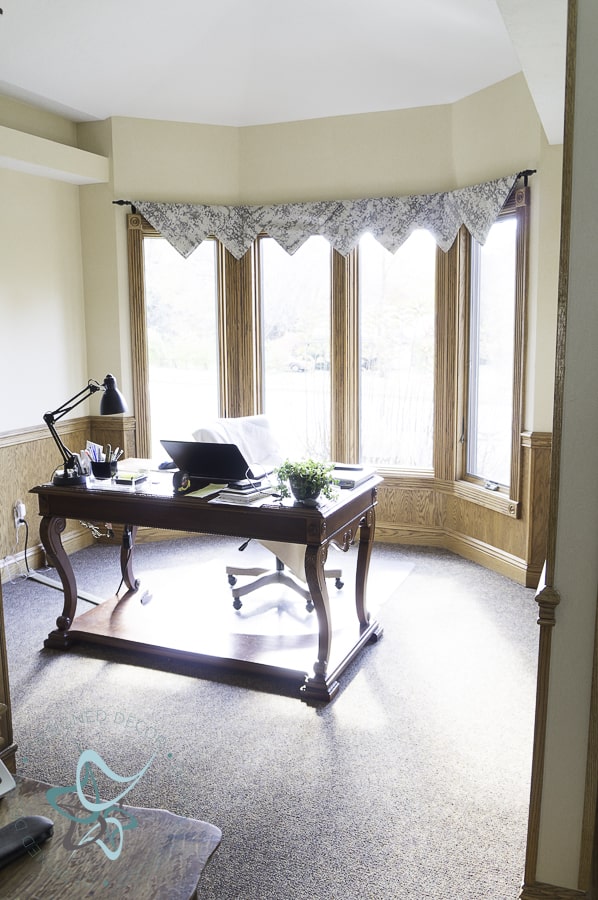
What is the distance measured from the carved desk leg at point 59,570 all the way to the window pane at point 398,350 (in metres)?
2.51

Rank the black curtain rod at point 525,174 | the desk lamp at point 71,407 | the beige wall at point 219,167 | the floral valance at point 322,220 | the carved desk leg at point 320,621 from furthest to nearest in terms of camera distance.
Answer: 1. the floral valance at point 322,220
2. the beige wall at point 219,167
3. the black curtain rod at point 525,174
4. the desk lamp at point 71,407
5. the carved desk leg at point 320,621

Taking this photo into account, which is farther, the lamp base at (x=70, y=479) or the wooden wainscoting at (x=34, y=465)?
the wooden wainscoting at (x=34, y=465)

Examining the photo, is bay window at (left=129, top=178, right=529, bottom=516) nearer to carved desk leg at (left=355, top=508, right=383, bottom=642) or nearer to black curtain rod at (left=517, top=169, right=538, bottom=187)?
black curtain rod at (left=517, top=169, right=538, bottom=187)

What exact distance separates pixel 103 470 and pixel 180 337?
2.00 m

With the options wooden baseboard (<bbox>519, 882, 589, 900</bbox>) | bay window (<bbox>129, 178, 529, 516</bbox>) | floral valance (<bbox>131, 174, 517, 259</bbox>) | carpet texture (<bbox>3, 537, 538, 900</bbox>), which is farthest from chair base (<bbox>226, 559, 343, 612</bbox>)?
floral valance (<bbox>131, 174, 517, 259</bbox>)

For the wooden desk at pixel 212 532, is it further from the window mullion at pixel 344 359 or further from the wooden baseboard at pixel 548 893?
the window mullion at pixel 344 359

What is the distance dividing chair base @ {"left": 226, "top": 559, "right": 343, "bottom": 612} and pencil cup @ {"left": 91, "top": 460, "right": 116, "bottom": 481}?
3.03 ft

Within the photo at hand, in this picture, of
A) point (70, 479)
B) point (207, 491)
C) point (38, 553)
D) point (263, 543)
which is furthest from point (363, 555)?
point (38, 553)

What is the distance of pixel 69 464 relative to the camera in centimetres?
370

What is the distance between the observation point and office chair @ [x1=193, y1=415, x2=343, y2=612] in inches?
154

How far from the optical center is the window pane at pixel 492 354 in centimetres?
471

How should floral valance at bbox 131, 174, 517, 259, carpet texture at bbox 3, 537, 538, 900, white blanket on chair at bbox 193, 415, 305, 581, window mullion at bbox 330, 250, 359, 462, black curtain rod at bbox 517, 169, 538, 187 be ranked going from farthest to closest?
window mullion at bbox 330, 250, 359, 462 → floral valance at bbox 131, 174, 517, 259 → black curtain rod at bbox 517, 169, 538, 187 → white blanket on chair at bbox 193, 415, 305, 581 → carpet texture at bbox 3, 537, 538, 900

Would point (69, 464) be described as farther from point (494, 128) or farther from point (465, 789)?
point (494, 128)

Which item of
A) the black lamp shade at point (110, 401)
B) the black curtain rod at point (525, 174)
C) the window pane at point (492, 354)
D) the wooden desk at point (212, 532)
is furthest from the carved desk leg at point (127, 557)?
the black curtain rod at point (525, 174)
